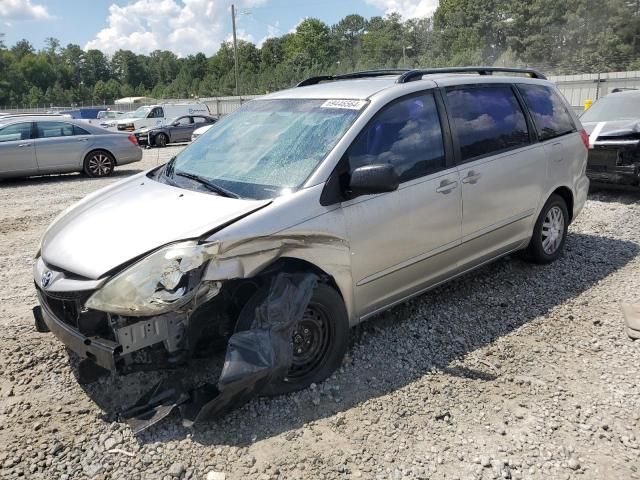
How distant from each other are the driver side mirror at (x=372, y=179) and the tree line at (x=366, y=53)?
138ft

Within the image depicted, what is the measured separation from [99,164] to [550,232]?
10.6 metres

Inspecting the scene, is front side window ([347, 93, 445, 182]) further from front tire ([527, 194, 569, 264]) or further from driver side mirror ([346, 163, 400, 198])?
front tire ([527, 194, 569, 264])

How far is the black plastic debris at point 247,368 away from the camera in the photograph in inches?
114

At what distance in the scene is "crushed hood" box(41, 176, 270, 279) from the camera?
118 inches

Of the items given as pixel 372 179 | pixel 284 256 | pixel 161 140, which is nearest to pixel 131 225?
pixel 284 256

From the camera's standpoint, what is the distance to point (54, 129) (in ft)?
40.7

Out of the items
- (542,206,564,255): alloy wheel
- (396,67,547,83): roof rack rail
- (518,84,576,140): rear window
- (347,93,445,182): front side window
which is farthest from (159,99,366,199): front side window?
(542,206,564,255): alloy wheel

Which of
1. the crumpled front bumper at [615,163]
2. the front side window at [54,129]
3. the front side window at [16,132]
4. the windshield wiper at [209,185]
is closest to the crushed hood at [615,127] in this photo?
the crumpled front bumper at [615,163]

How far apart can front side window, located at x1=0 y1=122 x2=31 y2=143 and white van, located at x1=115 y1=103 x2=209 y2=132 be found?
13.9 metres

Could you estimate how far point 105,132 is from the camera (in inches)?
520

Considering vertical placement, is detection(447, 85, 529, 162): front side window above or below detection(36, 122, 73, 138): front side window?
below

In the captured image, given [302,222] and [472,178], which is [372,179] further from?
[472,178]

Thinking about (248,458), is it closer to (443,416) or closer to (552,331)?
(443,416)

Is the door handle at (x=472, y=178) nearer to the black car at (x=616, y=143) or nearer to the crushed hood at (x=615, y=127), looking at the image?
the black car at (x=616, y=143)
